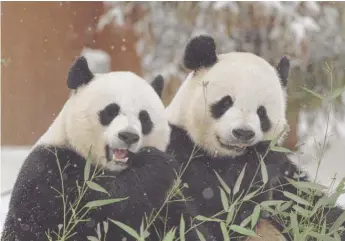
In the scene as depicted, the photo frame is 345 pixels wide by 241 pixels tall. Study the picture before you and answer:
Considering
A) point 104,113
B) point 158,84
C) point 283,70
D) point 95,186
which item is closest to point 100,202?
point 95,186

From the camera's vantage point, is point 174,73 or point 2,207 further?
point 174,73

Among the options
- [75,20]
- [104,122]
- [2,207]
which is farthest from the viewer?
[75,20]

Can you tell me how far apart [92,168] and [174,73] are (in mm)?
600

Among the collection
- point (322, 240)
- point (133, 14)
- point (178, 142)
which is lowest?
point (322, 240)

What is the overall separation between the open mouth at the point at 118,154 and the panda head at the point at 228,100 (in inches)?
7.9

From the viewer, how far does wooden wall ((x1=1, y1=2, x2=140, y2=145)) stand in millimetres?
1379

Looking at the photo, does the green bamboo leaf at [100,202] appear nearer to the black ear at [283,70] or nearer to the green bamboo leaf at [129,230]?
the green bamboo leaf at [129,230]

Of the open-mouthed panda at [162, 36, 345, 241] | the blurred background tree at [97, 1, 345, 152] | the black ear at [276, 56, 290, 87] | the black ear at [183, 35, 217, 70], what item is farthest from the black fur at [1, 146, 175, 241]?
the blurred background tree at [97, 1, 345, 152]

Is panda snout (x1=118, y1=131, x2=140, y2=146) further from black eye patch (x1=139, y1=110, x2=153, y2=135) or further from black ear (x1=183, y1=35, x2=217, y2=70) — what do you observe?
black ear (x1=183, y1=35, x2=217, y2=70)

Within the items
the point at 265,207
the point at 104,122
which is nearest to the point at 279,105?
the point at 265,207

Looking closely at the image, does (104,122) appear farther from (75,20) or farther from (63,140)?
(75,20)

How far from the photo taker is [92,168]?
1.01 metres

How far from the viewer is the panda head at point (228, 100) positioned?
3.57ft

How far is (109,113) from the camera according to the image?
3.26ft
